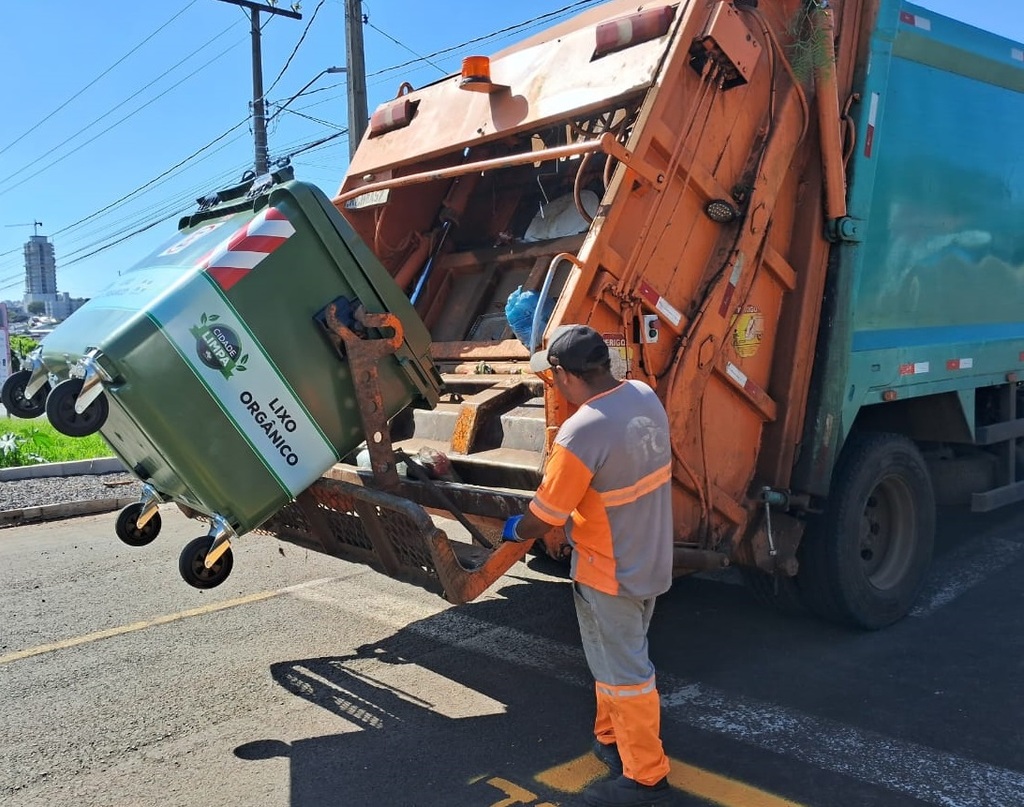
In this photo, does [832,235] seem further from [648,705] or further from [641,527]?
[648,705]

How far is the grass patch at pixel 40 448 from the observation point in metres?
10.5

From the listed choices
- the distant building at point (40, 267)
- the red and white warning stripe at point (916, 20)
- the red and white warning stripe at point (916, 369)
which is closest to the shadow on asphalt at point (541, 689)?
the red and white warning stripe at point (916, 369)

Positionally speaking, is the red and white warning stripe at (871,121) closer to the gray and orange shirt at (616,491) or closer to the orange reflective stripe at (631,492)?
the gray and orange shirt at (616,491)

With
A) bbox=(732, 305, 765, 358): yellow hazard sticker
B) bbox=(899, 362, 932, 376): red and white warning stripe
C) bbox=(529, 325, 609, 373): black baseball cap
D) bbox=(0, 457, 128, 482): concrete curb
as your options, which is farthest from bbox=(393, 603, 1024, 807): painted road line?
Answer: bbox=(0, 457, 128, 482): concrete curb

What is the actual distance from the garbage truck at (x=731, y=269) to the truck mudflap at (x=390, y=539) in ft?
0.04

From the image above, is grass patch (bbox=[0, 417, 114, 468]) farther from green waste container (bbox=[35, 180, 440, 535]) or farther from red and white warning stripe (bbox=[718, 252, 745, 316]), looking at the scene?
red and white warning stripe (bbox=[718, 252, 745, 316])

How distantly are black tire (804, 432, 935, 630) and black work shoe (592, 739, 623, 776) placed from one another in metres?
1.63

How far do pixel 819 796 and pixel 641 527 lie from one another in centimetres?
105

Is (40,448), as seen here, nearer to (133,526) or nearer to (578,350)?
(133,526)

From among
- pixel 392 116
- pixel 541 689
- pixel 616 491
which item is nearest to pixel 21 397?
pixel 616 491

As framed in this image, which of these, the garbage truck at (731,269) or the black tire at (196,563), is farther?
the garbage truck at (731,269)

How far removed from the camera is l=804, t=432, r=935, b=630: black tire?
4.27 m

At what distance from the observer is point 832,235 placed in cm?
415

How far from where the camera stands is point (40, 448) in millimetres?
11305
